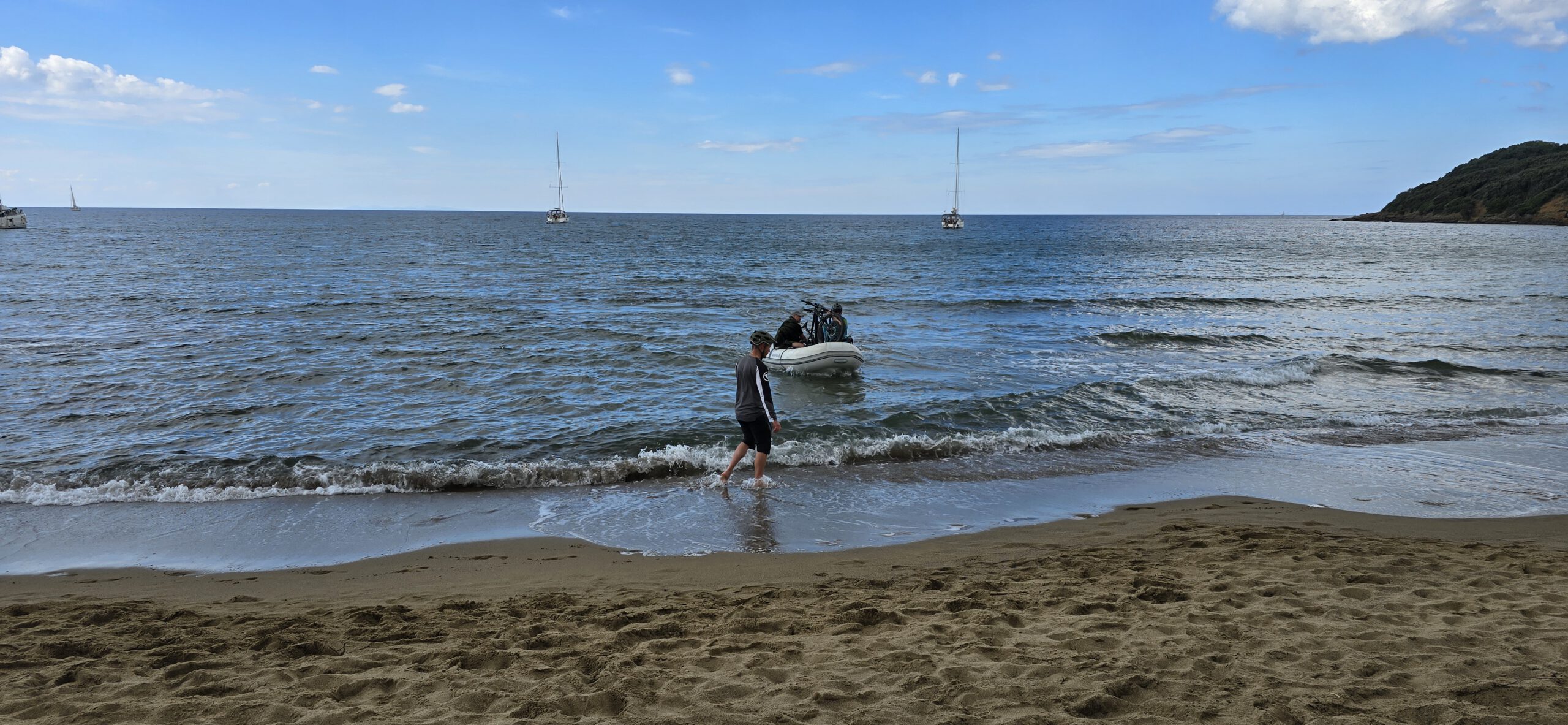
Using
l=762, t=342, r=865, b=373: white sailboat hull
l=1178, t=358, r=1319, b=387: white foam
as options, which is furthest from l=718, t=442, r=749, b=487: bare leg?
l=1178, t=358, r=1319, b=387: white foam

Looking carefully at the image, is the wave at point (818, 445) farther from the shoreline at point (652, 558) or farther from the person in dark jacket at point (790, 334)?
the person in dark jacket at point (790, 334)

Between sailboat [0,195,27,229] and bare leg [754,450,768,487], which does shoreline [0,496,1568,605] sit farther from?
sailboat [0,195,27,229]

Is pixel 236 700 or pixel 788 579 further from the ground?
pixel 236 700

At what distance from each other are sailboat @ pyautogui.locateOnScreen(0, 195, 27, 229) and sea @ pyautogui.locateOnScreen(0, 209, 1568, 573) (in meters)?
66.3

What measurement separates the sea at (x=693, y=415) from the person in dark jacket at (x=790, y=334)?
809mm

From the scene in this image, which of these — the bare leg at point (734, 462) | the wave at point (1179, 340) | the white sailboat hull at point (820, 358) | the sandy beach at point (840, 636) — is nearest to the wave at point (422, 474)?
the bare leg at point (734, 462)

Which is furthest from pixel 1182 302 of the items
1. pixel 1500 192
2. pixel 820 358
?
pixel 1500 192

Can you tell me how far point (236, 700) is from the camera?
12.6ft

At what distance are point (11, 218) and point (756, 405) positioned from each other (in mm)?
102813

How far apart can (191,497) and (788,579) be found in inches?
265

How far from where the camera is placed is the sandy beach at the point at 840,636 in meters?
3.73

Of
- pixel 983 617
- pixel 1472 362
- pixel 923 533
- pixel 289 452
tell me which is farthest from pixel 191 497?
pixel 1472 362

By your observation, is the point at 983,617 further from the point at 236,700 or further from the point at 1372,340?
the point at 1372,340

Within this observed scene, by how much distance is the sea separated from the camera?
25.9 feet
